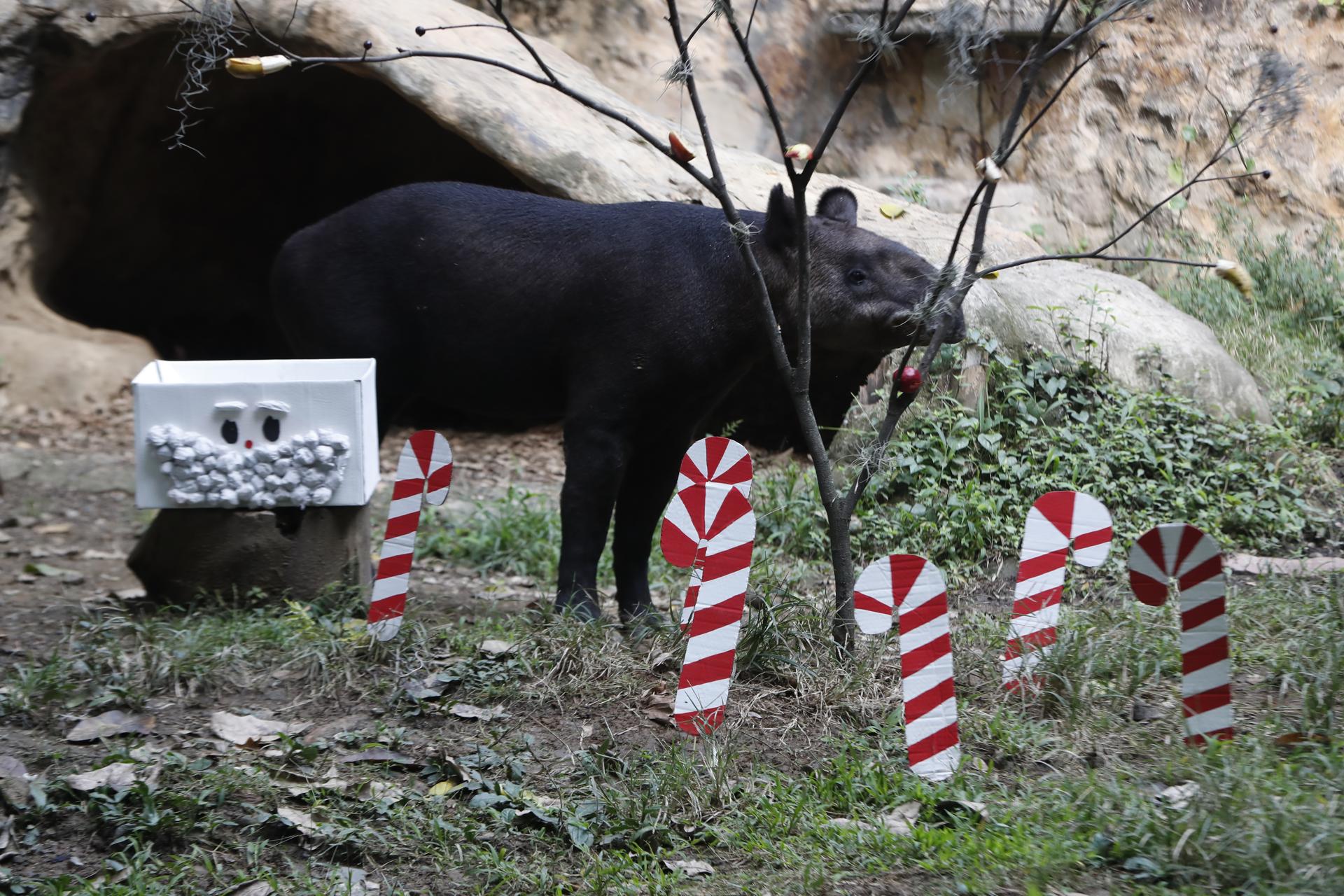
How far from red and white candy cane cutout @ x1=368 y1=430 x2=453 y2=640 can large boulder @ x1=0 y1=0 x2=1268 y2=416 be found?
3.07 m

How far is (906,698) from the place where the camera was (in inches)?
137

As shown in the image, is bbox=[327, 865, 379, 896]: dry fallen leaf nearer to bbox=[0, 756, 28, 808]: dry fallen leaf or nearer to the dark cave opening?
bbox=[0, 756, 28, 808]: dry fallen leaf

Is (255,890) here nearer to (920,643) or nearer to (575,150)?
(920,643)

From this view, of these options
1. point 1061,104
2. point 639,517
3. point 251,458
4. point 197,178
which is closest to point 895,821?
point 639,517

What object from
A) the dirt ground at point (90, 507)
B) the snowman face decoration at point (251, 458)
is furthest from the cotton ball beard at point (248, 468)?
the dirt ground at point (90, 507)

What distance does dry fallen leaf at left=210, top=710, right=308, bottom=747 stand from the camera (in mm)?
3775

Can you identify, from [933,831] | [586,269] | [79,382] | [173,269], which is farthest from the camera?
[173,269]

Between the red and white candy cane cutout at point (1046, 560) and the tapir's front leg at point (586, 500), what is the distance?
1.74m

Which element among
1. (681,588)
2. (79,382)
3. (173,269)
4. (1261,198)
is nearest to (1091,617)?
(681,588)

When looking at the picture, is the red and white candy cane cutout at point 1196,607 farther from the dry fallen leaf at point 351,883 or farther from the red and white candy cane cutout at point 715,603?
the dry fallen leaf at point 351,883

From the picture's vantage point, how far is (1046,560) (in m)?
3.84

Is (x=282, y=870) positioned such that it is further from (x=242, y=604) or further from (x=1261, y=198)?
(x=1261, y=198)

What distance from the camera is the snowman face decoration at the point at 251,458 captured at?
4.79 metres

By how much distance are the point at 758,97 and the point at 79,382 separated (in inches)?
237
